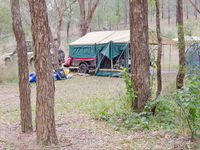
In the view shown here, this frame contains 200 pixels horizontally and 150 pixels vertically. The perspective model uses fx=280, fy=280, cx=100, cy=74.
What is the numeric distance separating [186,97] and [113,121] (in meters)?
2.01

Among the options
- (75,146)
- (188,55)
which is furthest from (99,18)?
(75,146)

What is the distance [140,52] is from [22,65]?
2.37 meters

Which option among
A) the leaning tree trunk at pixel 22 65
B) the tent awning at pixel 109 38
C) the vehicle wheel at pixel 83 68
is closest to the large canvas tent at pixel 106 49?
the tent awning at pixel 109 38

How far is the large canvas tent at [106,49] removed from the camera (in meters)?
13.9

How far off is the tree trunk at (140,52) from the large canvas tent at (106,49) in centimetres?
747

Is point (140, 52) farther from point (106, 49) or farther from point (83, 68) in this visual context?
point (83, 68)

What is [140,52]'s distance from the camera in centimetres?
579

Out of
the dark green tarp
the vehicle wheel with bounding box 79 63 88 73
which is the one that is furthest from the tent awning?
the vehicle wheel with bounding box 79 63 88 73

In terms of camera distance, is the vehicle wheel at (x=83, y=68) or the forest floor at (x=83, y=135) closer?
the forest floor at (x=83, y=135)

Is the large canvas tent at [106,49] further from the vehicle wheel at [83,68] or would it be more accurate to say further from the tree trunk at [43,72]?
the tree trunk at [43,72]

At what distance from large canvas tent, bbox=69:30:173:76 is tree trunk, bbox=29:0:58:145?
9.33m

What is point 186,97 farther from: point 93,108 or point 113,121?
point 93,108

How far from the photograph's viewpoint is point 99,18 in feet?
136

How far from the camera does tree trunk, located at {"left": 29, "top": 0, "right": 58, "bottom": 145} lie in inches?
157
